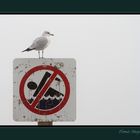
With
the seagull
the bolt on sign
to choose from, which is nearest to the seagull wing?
the seagull

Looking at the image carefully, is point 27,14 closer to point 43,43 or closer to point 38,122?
point 43,43

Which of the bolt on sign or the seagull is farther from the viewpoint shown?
the seagull

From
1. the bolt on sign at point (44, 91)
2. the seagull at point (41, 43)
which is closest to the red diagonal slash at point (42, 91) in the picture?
the bolt on sign at point (44, 91)

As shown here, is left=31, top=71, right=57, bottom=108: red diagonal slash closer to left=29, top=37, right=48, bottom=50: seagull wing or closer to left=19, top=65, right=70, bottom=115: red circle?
left=19, top=65, right=70, bottom=115: red circle

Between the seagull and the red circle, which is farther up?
the seagull

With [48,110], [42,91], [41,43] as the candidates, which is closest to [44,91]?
[42,91]

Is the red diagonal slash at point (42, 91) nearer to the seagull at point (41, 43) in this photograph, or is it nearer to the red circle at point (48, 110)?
the red circle at point (48, 110)

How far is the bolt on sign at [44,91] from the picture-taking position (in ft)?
13.2

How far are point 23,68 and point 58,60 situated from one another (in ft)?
1.14

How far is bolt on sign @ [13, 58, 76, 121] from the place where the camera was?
4.01 meters

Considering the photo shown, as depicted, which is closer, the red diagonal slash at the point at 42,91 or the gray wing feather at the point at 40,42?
the red diagonal slash at the point at 42,91

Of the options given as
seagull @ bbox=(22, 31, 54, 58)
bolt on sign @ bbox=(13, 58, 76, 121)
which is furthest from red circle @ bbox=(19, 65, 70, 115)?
seagull @ bbox=(22, 31, 54, 58)

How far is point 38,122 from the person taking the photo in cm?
404

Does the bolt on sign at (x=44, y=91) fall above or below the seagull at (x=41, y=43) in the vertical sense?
below
